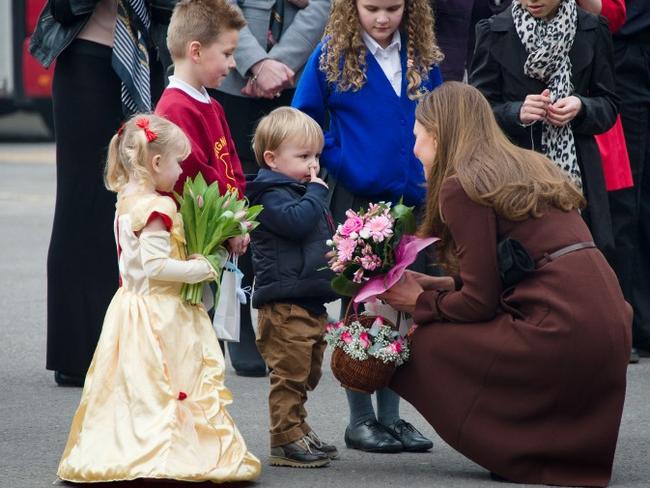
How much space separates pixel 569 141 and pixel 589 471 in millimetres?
1868

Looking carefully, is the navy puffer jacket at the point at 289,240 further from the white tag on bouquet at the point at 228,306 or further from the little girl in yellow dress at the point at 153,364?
the little girl in yellow dress at the point at 153,364

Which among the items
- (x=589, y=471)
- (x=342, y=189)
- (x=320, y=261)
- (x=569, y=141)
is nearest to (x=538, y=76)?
(x=569, y=141)

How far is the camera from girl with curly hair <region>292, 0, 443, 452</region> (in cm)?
571

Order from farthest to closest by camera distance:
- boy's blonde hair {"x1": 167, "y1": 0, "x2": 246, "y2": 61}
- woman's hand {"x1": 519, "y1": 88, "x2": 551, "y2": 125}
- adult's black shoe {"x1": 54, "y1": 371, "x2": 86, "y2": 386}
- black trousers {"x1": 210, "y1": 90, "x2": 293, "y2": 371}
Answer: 1. black trousers {"x1": 210, "y1": 90, "x2": 293, "y2": 371}
2. adult's black shoe {"x1": 54, "y1": 371, "x2": 86, "y2": 386}
3. woman's hand {"x1": 519, "y1": 88, "x2": 551, "y2": 125}
4. boy's blonde hair {"x1": 167, "y1": 0, "x2": 246, "y2": 61}

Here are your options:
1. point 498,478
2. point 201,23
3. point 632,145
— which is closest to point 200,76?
point 201,23

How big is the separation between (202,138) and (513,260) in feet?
4.04

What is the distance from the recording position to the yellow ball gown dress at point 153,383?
4.77 metres

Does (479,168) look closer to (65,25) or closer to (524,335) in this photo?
(524,335)

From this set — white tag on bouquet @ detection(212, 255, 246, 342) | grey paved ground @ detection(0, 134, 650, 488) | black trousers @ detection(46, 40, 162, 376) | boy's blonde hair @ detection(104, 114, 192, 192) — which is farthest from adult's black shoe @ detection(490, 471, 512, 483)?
black trousers @ detection(46, 40, 162, 376)

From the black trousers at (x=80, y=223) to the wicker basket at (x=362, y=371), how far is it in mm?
1727

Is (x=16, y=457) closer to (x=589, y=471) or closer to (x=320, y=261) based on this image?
(x=320, y=261)

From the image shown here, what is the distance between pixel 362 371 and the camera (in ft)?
16.7

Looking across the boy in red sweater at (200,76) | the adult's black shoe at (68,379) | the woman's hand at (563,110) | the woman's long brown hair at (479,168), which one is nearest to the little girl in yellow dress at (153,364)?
the boy in red sweater at (200,76)

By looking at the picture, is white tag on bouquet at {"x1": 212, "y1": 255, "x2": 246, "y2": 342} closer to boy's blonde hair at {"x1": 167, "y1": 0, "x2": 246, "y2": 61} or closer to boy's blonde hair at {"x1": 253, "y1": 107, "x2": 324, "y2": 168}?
boy's blonde hair at {"x1": 253, "y1": 107, "x2": 324, "y2": 168}
